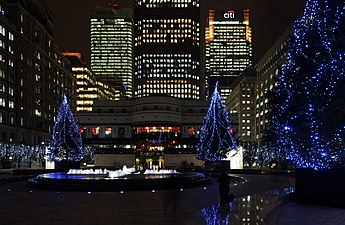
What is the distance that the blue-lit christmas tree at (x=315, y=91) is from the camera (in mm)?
18812

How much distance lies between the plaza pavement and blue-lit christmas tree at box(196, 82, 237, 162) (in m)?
28.4

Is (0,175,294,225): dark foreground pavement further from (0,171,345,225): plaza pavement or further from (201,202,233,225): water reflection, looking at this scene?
(201,202,233,225): water reflection

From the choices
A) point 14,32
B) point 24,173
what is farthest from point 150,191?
point 14,32

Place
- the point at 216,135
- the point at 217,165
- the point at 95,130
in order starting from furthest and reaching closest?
1. the point at 95,130
2. the point at 216,135
3. the point at 217,165

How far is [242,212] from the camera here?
1402 centimetres

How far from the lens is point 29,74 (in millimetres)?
119625

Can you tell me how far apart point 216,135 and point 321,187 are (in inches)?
1392

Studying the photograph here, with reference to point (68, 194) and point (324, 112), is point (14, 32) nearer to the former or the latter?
point (68, 194)

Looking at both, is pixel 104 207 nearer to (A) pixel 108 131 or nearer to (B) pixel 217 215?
(B) pixel 217 215

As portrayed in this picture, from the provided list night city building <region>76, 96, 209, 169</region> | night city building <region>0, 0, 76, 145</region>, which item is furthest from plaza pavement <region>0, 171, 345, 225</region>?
night city building <region>76, 96, 209, 169</region>

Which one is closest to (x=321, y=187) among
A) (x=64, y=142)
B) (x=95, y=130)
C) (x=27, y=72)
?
(x=64, y=142)

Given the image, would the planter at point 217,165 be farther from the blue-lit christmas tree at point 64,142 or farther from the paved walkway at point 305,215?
the paved walkway at point 305,215

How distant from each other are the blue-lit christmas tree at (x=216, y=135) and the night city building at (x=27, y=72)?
59.4 meters

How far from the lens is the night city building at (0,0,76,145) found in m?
104
